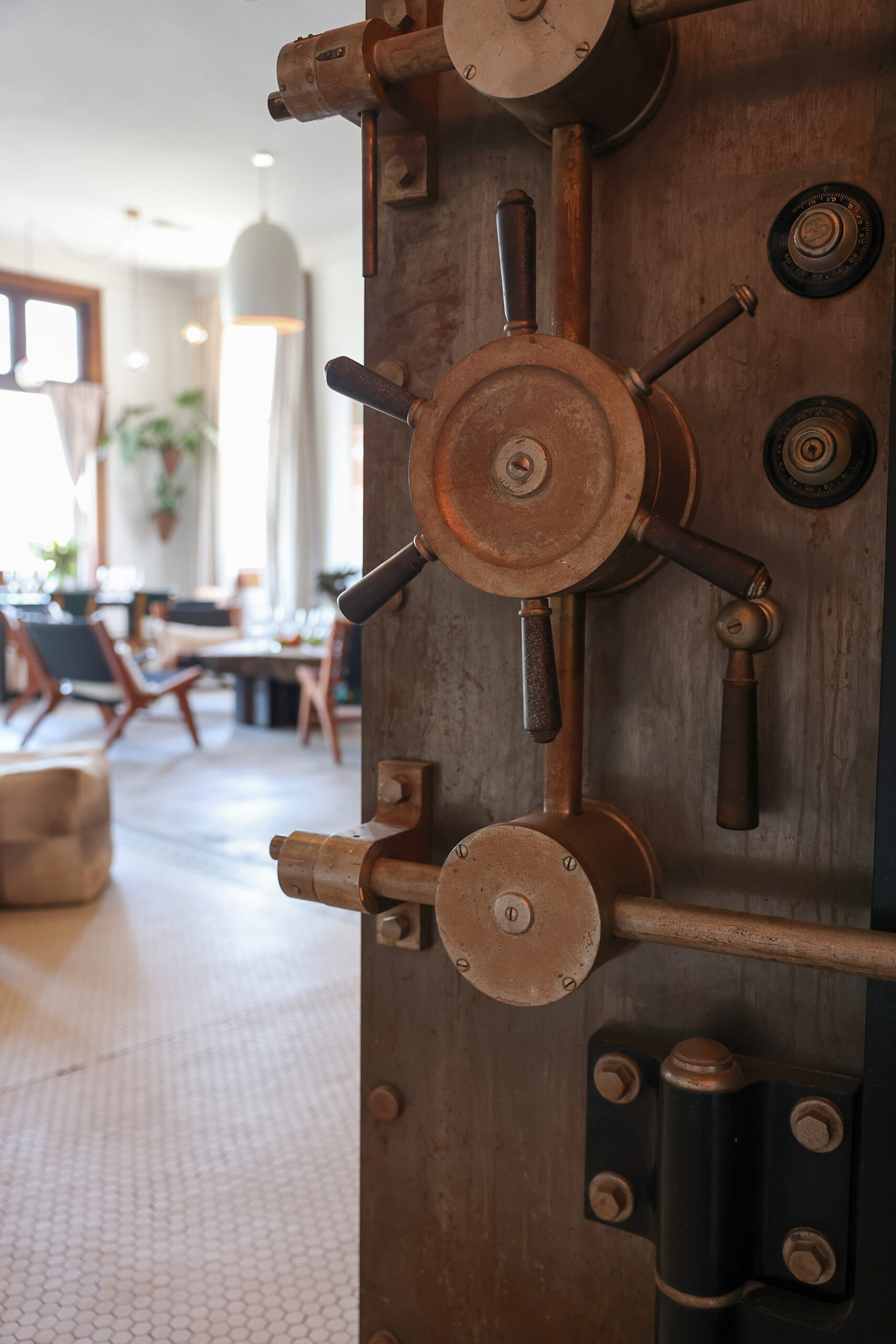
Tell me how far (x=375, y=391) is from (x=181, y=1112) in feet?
5.31

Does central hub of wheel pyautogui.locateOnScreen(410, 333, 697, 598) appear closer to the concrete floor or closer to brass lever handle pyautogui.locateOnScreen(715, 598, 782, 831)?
brass lever handle pyautogui.locateOnScreen(715, 598, 782, 831)

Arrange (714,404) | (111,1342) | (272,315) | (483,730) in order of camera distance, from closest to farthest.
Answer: (714,404) < (483,730) < (111,1342) < (272,315)

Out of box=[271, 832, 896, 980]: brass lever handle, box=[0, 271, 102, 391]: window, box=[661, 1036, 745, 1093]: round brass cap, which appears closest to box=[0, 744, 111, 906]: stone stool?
box=[271, 832, 896, 980]: brass lever handle

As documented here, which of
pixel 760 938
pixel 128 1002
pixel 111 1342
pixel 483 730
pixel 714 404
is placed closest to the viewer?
pixel 760 938

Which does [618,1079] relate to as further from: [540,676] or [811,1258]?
[540,676]

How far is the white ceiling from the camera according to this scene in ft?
17.3

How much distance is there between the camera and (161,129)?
648 centimetres

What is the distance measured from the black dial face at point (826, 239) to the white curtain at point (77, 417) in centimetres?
944

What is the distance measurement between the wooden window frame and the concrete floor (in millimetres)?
6682

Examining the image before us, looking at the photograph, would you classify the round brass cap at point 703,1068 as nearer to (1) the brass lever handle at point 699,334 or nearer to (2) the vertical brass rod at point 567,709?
(2) the vertical brass rod at point 567,709

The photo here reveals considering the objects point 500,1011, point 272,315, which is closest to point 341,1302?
point 500,1011

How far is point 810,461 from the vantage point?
2.15 ft

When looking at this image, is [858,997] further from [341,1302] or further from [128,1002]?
[128,1002]

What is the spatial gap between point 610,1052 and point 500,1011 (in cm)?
10
